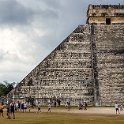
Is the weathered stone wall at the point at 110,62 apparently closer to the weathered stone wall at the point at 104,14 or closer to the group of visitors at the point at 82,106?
the group of visitors at the point at 82,106

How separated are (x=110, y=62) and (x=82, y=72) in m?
2.29

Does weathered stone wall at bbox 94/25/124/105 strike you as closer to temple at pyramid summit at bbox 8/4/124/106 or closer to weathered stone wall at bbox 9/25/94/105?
temple at pyramid summit at bbox 8/4/124/106

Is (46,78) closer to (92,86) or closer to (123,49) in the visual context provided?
(92,86)

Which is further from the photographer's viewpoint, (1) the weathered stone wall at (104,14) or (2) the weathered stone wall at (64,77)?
(1) the weathered stone wall at (104,14)

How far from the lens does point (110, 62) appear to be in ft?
120

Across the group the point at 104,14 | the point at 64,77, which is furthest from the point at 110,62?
the point at 104,14

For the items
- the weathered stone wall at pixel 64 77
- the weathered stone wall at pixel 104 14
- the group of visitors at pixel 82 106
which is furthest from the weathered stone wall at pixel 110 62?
the weathered stone wall at pixel 104 14

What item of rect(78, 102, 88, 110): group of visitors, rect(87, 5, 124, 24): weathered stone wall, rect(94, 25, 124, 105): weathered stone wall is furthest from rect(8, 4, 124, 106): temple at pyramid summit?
rect(87, 5, 124, 24): weathered stone wall

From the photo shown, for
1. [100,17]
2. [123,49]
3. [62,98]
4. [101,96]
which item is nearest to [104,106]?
[101,96]

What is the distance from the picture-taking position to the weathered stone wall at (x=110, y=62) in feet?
112

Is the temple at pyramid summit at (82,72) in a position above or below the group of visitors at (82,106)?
above

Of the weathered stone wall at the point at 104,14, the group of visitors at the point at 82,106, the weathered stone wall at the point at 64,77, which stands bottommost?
the group of visitors at the point at 82,106

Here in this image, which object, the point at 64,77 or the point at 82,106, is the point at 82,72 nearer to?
the point at 64,77

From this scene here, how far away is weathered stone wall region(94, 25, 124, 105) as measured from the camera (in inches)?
1339
